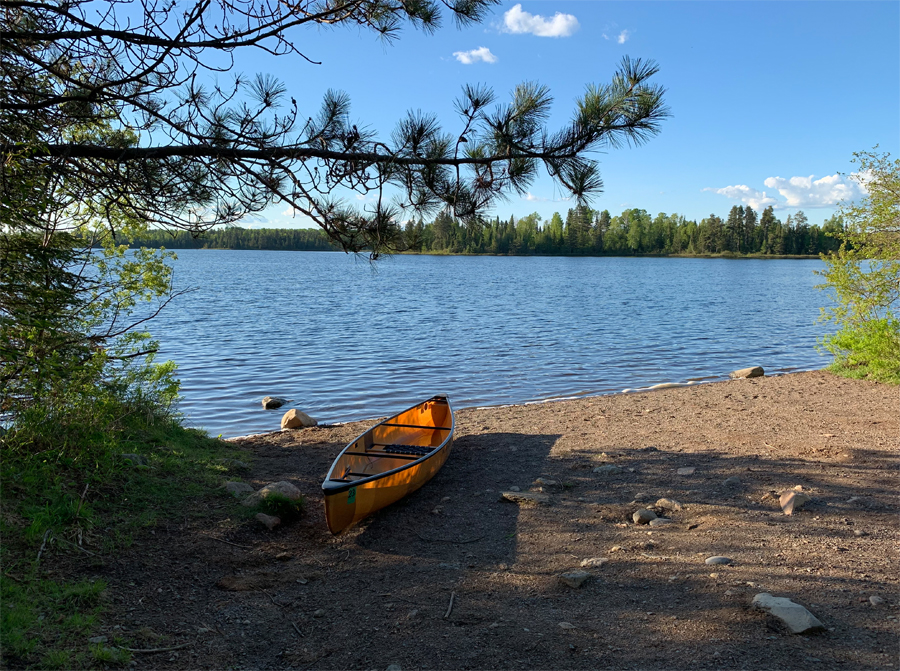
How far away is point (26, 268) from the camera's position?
5535 mm

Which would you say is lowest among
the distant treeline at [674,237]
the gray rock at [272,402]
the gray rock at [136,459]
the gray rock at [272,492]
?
the gray rock at [272,402]

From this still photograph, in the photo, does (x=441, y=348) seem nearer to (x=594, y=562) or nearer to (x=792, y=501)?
(x=792, y=501)

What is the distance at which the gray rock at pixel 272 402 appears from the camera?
12203 millimetres

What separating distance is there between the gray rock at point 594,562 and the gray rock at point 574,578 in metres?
0.22

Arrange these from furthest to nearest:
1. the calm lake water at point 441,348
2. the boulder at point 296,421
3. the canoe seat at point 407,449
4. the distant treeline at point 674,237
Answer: the distant treeline at point 674,237, the calm lake water at point 441,348, the boulder at point 296,421, the canoe seat at point 407,449

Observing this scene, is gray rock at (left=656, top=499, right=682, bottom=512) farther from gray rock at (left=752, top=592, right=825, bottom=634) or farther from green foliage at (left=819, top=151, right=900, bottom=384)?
green foliage at (left=819, top=151, right=900, bottom=384)

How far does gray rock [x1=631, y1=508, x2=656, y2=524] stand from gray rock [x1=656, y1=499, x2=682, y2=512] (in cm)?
24

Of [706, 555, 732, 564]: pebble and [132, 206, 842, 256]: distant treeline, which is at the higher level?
[132, 206, 842, 256]: distant treeline

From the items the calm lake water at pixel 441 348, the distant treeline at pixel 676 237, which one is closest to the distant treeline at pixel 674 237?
the distant treeline at pixel 676 237

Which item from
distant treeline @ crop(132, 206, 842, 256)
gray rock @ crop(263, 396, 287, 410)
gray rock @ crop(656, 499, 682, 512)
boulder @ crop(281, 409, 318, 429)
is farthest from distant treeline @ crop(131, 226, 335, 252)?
distant treeline @ crop(132, 206, 842, 256)

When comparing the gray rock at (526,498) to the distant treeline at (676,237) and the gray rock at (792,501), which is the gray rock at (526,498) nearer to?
the gray rock at (792,501)

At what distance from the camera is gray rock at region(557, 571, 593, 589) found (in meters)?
4.28

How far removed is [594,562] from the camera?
15.2 feet

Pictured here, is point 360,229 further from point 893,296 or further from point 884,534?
point 893,296
